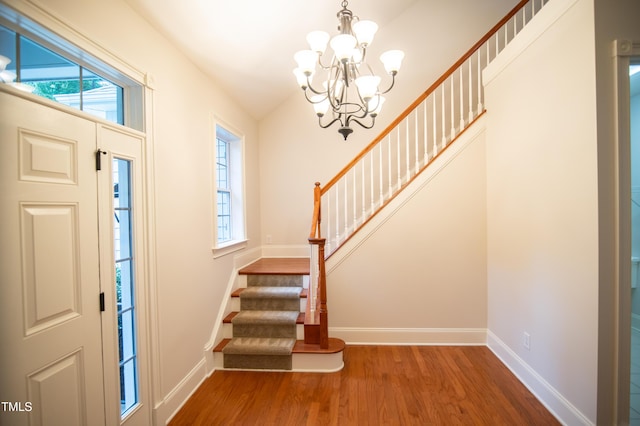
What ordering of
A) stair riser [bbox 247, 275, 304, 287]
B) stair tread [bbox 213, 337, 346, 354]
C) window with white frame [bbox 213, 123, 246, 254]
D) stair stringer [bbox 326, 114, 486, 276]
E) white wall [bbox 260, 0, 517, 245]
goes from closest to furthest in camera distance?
stair tread [bbox 213, 337, 346, 354] < stair stringer [bbox 326, 114, 486, 276] < stair riser [bbox 247, 275, 304, 287] < window with white frame [bbox 213, 123, 246, 254] < white wall [bbox 260, 0, 517, 245]

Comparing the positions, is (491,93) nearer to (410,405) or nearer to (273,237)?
(410,405)

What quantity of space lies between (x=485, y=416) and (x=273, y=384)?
1.72m

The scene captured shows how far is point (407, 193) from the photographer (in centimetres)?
355

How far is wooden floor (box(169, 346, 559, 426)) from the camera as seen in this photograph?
2316 mm

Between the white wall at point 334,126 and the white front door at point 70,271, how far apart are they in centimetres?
297

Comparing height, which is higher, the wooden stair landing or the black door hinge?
the black door hinge

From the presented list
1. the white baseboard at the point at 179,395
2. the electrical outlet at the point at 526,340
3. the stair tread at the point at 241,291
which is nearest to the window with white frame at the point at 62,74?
the white baseboard at the point at 179,395

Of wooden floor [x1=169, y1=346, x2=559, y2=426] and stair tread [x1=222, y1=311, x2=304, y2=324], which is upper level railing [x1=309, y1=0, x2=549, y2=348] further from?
wooden floor [x1=169, y1=346, x2=559, y2=426]

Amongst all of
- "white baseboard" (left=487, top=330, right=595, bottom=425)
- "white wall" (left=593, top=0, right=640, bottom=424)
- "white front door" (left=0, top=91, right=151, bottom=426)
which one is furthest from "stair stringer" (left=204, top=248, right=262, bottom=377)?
"white wall" (left=593, top=0, right=640, bottom=424)

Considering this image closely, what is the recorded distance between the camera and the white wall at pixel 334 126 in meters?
4.61

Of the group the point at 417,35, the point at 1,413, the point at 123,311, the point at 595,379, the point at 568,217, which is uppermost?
the point at 417,35

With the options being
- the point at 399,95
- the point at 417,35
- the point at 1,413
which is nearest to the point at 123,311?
the point at 1,413

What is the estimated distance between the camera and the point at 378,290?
3.63 metres

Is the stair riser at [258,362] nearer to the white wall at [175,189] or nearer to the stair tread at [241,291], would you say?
the white wall at [175,189]
